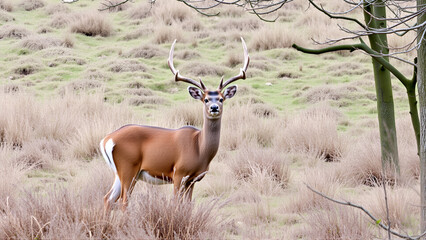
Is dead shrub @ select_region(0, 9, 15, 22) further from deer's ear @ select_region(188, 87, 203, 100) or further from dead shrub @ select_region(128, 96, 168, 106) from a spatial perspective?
deer's ear @ select_region(188, 87, 203, 100)

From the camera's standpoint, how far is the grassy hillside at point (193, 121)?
5.14 meters

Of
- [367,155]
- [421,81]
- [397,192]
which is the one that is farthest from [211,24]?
[421,81]

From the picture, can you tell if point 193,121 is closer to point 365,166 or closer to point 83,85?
point 83,85

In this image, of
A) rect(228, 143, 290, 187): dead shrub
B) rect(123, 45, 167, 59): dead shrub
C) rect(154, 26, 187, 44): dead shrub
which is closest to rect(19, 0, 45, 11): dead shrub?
rect(154, 26, 187, 44): dead shrub

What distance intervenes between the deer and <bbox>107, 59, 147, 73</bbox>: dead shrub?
8592 millimetres

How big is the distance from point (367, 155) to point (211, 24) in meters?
11.1

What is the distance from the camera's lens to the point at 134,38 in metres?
17.1

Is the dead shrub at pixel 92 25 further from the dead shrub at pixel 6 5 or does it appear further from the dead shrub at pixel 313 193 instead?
the dead shrub at pixel 313 193

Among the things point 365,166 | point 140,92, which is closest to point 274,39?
point 140,92

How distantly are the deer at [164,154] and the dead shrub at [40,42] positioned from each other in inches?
415

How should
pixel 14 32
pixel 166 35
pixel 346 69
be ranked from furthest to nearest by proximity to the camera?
pixel 14 32
pixel 166 35
pixel 346 69

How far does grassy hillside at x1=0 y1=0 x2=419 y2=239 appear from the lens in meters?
5.14

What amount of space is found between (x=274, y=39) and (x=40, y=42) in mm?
5794

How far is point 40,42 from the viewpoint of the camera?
15.8 meters
